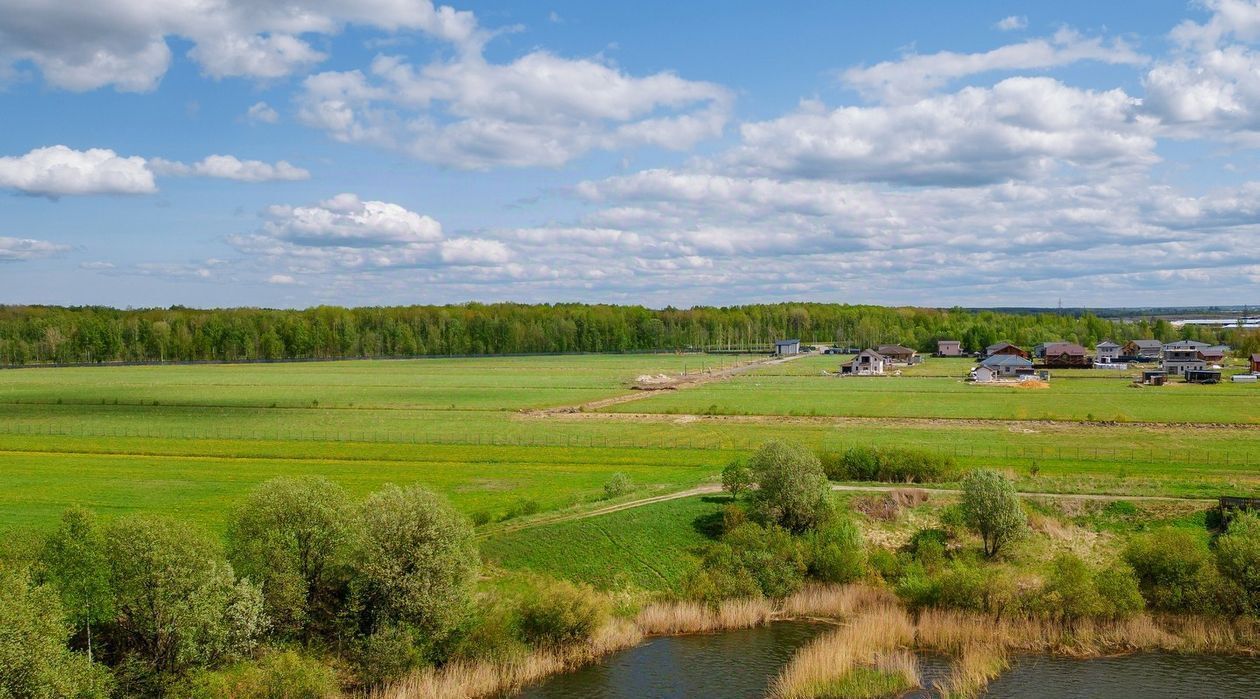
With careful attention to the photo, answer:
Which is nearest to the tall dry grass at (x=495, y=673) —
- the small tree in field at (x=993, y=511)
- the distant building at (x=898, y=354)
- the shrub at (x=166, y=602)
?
the shrub at (x=166, y=602)

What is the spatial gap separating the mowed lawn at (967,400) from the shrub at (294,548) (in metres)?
63.8

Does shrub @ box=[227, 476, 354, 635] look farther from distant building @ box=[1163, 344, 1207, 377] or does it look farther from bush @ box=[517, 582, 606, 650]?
distant building @ box=[1163, 344, 1207, 377]

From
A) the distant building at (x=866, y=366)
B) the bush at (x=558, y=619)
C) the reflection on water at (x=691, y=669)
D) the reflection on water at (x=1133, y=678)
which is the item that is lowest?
the reflection on water at (x=691, y=669)

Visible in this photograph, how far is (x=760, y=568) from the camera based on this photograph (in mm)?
41750

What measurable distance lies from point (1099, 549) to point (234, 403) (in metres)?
96.5

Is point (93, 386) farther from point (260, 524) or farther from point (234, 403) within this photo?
point (260, 524)

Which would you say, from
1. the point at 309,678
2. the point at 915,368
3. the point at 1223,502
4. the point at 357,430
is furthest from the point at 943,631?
the point at 915,368

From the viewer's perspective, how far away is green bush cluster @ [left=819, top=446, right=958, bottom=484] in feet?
178

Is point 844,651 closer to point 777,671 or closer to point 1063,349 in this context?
point 777,671

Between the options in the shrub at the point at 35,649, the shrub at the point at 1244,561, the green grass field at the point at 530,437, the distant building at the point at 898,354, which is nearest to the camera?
the shrub at the point at 35,649

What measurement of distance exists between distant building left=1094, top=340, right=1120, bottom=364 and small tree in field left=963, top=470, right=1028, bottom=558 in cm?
14353

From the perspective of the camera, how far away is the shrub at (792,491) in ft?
148

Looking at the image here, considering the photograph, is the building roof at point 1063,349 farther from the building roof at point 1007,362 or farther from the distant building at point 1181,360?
the building roof at point 1007,362

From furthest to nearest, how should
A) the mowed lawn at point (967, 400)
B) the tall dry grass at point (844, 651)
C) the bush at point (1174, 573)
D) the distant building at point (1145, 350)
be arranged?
the distant building at point (1145, 350) → the mowed lawn at point (967, 400) → the bush at point (1174, 573) → the tall dry grass at point (844, 651)
